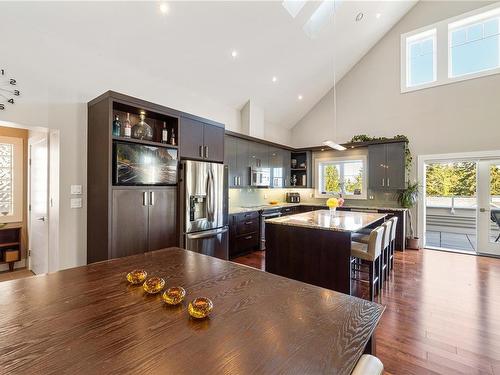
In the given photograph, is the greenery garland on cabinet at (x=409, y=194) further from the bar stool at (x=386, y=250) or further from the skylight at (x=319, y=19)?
the skylight at (x=319, y=19)

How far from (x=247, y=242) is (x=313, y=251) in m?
2.12

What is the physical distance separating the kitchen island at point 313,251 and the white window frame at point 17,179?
4.10 metres

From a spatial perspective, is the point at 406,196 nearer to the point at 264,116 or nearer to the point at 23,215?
the point at 264,116

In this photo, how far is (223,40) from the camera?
4.08 meters

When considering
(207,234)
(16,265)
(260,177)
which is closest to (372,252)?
(207,234)

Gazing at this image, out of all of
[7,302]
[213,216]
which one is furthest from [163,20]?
[7,302]

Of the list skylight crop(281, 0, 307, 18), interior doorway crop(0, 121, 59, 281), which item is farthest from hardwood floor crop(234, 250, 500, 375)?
skylight crop(281, 0, 307, 18)

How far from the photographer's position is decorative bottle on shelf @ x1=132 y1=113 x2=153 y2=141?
330cm

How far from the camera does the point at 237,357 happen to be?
714 mm

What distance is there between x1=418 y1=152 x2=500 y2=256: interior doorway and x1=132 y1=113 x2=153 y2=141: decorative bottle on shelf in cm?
566

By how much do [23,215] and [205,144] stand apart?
326 cm

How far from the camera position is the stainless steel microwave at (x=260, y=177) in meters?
5.55

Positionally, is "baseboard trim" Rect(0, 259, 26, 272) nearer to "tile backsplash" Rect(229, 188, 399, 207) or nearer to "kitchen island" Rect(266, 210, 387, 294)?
"tile backsplash" Rect(229, 188, 399, 207)

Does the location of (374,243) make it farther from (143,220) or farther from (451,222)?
(451,222)
